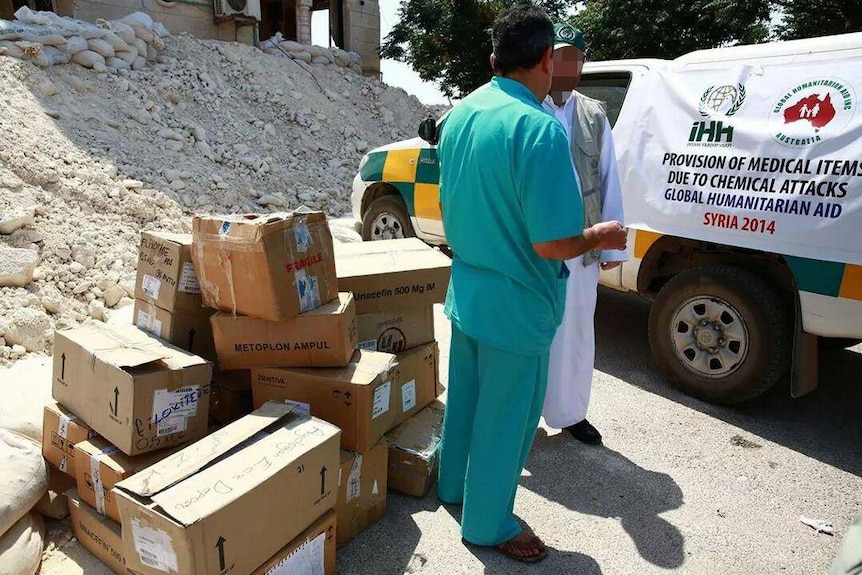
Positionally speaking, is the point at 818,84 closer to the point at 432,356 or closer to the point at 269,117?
the point at 432,356

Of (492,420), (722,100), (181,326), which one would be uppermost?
(722,100)

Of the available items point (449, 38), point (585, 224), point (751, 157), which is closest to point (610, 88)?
point (751, 157)

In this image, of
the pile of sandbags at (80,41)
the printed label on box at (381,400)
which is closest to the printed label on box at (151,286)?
the printed label on box at (381,400)

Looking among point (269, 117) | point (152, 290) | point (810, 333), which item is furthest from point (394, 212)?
point (269, 117)

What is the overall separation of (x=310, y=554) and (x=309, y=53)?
13.9 m

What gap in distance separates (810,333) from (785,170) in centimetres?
84

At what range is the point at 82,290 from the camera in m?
4.55

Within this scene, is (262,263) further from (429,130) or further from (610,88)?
(610,88)

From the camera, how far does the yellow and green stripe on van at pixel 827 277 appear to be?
2877 mm

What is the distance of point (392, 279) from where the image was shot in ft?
9.73

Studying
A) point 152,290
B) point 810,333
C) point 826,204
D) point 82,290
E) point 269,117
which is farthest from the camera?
point 269,117

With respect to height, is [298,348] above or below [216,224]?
below

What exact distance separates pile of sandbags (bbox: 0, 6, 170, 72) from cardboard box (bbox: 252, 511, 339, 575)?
8.60m

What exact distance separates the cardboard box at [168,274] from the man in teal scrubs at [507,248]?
44.5 inches
